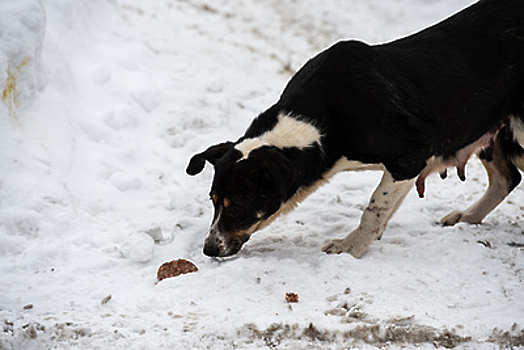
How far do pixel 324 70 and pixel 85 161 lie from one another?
7.55 ft

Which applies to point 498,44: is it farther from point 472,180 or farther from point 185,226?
point 185,226

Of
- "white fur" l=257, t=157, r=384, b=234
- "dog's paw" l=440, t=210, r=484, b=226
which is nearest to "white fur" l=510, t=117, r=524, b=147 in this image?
"dog's paw" l=440, t=210, r=484, b=226

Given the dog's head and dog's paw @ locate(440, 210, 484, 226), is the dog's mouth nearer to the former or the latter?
the dog's head

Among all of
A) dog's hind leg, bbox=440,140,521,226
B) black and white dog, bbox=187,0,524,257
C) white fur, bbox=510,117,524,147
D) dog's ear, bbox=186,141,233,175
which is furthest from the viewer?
dog's hind leg, bbox=440,140,521,226

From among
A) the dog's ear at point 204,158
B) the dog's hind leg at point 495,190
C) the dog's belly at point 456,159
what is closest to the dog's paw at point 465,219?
the dog's hind leg at point 495,190

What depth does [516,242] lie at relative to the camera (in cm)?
464

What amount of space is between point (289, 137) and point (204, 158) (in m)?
0.65

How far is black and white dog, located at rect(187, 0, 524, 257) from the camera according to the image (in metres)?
4.04

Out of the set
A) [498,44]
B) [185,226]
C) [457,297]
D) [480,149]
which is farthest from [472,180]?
[185,226]

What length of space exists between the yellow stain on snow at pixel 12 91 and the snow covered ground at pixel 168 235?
16mm

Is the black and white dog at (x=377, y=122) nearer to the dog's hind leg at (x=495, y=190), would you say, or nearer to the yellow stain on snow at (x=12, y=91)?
the dog's hind leg at (x=495, y=190)

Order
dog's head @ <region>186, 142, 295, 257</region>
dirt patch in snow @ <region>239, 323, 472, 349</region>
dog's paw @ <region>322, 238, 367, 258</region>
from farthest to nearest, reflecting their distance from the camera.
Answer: dog's paw @ <region>322, 238, 367, 258</region> < dog's head @ <region>186, 142, 295, 257</region> < dirt patch in snow @ <region>239, 323, 472, 349</region>

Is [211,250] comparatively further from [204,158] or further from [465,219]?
[465,219]

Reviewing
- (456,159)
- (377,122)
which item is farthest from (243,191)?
(456,159)
